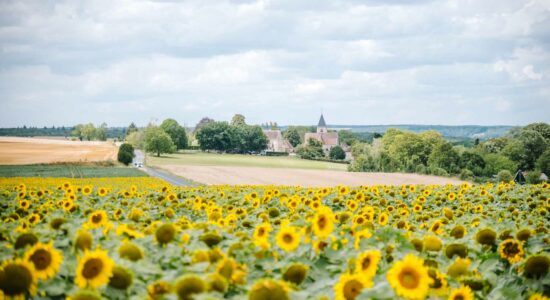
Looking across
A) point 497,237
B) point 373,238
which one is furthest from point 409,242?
point 497,237

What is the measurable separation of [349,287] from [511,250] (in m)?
2.30

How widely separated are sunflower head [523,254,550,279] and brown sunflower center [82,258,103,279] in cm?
311

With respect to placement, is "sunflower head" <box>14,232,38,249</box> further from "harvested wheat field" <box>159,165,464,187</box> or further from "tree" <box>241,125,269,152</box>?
"tree" <box>241,125,269,152</box>

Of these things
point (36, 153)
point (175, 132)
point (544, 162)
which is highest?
point (175, 132)

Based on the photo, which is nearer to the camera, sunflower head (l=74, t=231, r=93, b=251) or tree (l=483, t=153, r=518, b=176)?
sunflower head (l=74, t=231, r=93, b=251)

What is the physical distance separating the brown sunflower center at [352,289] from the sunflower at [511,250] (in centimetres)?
219

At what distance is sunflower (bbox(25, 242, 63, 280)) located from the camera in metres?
3.15

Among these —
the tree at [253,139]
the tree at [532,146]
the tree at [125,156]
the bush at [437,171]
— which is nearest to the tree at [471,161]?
the tree at [532,146]

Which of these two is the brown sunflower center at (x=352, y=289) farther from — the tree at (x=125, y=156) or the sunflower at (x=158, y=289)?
the tree at (x=125, y=156)

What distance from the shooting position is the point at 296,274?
331 centimetres

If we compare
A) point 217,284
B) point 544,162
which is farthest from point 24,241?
point 544,162

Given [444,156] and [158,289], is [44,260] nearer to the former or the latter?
[158,289]

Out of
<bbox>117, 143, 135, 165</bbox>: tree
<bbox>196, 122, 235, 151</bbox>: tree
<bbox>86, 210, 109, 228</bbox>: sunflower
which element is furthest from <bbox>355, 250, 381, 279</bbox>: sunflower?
<bbox>196, 122, 235, 151</bbox>: tree

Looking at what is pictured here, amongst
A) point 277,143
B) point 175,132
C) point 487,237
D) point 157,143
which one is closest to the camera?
point 487,237
